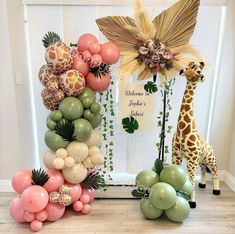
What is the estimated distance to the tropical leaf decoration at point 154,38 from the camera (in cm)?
176

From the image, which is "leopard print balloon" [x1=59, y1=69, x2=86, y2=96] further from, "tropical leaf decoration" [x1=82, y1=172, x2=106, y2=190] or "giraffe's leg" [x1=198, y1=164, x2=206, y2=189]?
"giraffe's leg" [x1=198, y1=164, x2=206, y2=189]

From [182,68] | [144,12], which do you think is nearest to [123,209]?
[182,68]

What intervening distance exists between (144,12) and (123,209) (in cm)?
153

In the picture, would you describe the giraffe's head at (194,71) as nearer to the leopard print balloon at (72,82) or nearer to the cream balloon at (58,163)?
the leopard print balloon at (72,82)

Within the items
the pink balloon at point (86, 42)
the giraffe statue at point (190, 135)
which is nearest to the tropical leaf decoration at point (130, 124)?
the giraffe statue at point (190, 135)

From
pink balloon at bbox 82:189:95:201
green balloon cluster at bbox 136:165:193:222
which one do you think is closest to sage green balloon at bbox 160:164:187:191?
green balloon cluster at bbox 136:165:193:222

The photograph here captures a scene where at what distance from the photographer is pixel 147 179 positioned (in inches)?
72.4

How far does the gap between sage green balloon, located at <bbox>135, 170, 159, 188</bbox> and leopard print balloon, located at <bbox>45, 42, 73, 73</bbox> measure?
997 mm

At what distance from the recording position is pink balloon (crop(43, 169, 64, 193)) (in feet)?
5.71

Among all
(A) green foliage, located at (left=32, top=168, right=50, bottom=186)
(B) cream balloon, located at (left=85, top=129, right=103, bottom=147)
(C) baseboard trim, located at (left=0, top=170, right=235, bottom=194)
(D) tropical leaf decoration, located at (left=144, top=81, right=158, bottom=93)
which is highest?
(D) tropical leaf decoration, located at (left=144, top=81, right=158, bottom=93)

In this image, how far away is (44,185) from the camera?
174cm

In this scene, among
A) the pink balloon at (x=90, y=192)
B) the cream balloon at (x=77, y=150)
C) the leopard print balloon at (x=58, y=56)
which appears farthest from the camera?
the pink balloon at (x=90, y=192)

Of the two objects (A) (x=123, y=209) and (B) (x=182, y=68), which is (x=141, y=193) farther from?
(B) (x=182, y=68)

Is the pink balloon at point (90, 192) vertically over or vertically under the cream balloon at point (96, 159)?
under
